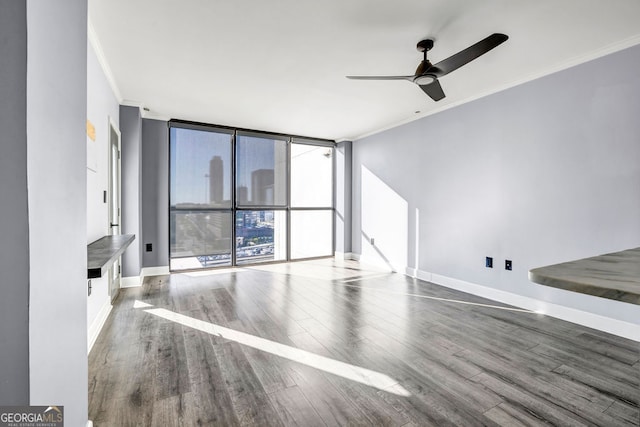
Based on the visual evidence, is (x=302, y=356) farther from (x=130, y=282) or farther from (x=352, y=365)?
(x=130, y=282)

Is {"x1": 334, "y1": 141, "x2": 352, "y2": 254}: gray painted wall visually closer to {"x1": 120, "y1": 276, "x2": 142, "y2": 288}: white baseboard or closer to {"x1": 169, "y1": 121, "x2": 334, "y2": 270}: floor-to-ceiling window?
{"x1": 169, "y1": 121, "x2": 334, "y2": 270}: floor-to-ceiling window

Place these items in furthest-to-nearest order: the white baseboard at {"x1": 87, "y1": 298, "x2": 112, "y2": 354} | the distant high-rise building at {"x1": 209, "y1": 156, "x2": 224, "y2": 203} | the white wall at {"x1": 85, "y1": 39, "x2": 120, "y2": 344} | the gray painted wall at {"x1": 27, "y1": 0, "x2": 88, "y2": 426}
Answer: the distant high-rise building at {"x1": 209, "y1": 156, "x2": 224, "y2": 203} → the white wall at {"x1": 85, "y1": 39, "x2": 120, "y2": 344} → the white baseboard at {"x1": 87, "y1": 298, "x2": 112, "y2": 354} → the gray painted wall at {"x1": 27, "y1": 0, "x2": 88, "y2": 426}

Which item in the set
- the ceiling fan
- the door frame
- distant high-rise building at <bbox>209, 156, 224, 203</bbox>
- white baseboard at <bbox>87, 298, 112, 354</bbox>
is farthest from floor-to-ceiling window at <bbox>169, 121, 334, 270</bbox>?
the ceiling fan

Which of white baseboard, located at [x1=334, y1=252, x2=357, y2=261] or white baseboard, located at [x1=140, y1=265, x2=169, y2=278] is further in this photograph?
white baseboard, located at [x1=334, y1=252, x2=357, y2=261]

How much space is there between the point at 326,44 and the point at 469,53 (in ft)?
3.88

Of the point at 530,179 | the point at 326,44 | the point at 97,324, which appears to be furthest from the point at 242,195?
the point at 530,179

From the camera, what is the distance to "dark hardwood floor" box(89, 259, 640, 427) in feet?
5.41

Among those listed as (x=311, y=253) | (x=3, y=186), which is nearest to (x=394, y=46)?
(x=3, y=186)

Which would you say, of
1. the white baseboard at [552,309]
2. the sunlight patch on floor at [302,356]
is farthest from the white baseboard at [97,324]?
the white baseboard at [552,309]

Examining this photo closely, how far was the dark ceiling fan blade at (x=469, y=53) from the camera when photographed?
2021 mm

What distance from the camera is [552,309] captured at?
10.2 feet

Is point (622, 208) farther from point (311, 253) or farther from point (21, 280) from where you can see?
point (311, 253)

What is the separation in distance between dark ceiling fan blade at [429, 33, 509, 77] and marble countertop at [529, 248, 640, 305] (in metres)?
1.67

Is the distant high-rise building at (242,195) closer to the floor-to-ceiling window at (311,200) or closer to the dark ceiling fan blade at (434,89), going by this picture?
the floor-to-ceiling window at (311,200)
